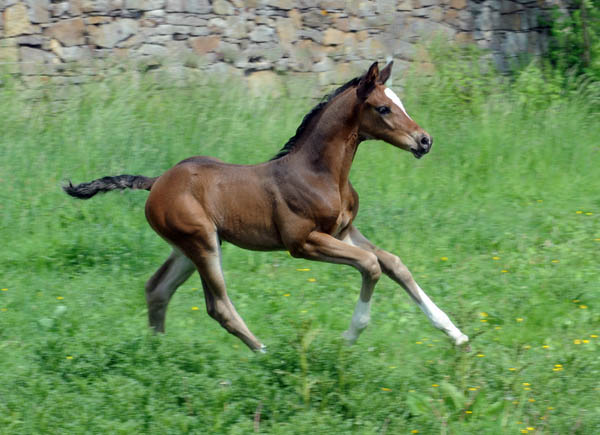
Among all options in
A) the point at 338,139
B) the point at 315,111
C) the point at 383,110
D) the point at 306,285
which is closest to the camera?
the point at 383,110

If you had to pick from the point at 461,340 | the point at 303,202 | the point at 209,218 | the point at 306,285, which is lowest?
the point at 306,285

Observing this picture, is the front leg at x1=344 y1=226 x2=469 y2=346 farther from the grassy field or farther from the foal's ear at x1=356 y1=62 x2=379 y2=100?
the foal's ear at x1=356 y1=62 x2=379 y2=100

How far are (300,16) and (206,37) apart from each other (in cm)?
154

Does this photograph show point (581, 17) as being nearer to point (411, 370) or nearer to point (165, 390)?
point (411, 370)

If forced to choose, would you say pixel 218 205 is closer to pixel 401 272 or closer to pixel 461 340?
pixel 401 272

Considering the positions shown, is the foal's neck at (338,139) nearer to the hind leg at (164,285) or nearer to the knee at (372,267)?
the knee at (372,267)

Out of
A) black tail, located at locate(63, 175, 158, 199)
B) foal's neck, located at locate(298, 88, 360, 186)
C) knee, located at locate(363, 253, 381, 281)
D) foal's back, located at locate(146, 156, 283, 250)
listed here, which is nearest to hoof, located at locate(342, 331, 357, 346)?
knee, located at locate(363, 253, 381, 281)

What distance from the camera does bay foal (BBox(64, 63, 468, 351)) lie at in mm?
5574

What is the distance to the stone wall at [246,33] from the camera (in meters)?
11.6

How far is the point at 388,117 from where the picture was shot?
18.3 feet

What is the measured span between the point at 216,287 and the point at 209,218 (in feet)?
1.56

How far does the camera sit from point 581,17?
14.4 meters

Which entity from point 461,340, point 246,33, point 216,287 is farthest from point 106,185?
point 246,33

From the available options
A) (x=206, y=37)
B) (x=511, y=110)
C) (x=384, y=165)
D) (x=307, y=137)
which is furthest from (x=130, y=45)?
(x=307, y=137)
